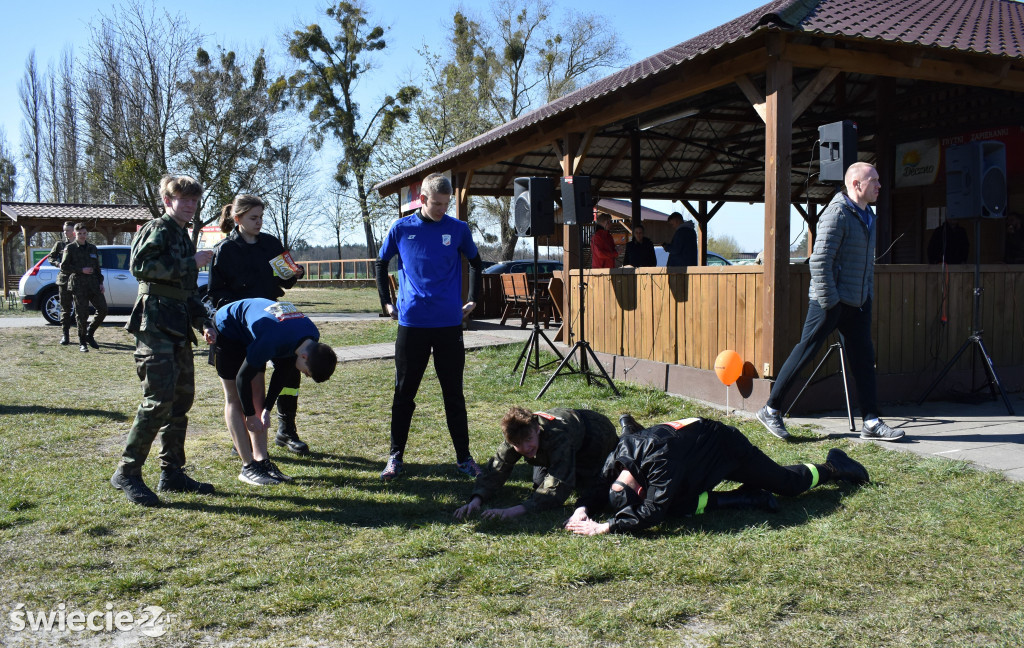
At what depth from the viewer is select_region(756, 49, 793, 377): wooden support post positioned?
5.99 meters

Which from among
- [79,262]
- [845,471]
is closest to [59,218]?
[79,262]

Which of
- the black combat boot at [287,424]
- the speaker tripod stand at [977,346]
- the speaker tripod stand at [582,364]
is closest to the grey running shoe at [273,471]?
the black combat boot at [287,424]

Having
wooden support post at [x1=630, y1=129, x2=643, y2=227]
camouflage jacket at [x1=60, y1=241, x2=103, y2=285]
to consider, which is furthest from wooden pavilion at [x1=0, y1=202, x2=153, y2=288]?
wooden support post at [x1=630, y1=129, x2=643, y2=227]

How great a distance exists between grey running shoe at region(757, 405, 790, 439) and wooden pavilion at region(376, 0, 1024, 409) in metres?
0.67

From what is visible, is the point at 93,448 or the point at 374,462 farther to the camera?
the point at 93,448

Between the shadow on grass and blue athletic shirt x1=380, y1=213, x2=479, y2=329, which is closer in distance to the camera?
blue athletic shirt x1=380, y1=213, x2=479, y2=329

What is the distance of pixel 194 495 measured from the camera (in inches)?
165

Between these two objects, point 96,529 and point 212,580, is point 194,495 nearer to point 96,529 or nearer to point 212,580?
point 96,529

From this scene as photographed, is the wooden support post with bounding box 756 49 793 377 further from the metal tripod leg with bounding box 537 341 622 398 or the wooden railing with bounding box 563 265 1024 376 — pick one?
the metal tripod leg with bounding box 537 341 622 398

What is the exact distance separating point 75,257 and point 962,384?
1169cm

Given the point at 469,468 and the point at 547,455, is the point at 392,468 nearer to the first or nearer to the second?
the point at 469,468

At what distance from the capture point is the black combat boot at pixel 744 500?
3758 millimetres

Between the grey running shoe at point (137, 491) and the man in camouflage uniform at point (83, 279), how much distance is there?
324 inches

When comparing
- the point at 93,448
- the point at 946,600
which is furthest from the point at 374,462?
the point at 946,600
